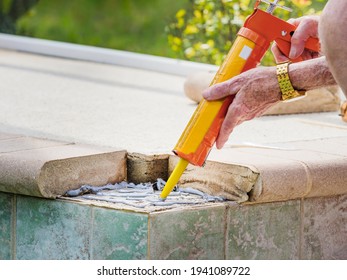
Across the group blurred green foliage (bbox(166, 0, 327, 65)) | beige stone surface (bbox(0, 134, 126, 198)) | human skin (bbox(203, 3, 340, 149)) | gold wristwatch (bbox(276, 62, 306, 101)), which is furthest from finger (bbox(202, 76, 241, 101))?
blurred green foliage (bbox(166, 0, 327, 65))

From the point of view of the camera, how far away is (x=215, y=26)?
6609 mm

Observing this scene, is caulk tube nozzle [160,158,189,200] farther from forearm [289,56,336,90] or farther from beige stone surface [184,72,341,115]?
beige stone surface [184,72,341,115]

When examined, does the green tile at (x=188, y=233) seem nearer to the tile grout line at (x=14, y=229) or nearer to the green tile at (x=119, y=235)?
the green tile at (x=119, y=235)

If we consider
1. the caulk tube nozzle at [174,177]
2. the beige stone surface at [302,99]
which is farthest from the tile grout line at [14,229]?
the beige stone surface at [302,99]

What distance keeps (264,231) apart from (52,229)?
0.64m

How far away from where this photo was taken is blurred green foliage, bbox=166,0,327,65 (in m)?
6.40

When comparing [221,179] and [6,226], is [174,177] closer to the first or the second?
[221,179]

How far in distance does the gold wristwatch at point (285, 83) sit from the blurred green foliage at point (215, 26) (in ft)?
10.0

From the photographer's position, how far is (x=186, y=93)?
17.0 ft

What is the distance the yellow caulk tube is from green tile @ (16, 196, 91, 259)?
35 centimetres

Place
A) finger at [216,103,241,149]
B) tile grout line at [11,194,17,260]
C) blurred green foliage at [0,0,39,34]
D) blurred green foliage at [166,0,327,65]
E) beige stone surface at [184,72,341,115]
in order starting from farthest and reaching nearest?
blurred green foliage at [0,0,39,34], blurred green foliage at [166,0,327,65], beige stone surface at [184,72,341,115], tile grout line at [11,194,17,260], finger at [216,103,241,149]

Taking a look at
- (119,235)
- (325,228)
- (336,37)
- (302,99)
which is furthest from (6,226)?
(302,99)

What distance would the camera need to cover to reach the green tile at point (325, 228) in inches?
141
